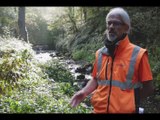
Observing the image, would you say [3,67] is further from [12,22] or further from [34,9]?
[34,9]

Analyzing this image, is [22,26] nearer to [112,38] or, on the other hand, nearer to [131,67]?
[112,38]

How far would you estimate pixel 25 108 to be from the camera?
16.1ft

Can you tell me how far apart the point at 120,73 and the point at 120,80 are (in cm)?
5

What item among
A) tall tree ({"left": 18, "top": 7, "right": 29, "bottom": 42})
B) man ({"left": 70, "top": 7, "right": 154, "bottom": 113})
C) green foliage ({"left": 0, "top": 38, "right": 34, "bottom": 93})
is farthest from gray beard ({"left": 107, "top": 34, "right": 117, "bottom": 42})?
tall tree ({"left": 18, "top": 7, "right": 29, "bottom": 42})

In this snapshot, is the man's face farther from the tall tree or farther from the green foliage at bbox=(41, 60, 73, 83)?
the tall tree

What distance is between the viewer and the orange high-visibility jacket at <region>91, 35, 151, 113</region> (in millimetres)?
2221

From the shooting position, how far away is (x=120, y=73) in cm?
226

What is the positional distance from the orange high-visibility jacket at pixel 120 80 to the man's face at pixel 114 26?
0.20ft

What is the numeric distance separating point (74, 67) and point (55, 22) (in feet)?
45.8

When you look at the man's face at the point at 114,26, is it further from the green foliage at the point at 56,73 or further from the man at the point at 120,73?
the green foliage at the point at 56,73

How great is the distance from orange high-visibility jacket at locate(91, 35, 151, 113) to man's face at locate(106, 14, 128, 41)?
0.06 m

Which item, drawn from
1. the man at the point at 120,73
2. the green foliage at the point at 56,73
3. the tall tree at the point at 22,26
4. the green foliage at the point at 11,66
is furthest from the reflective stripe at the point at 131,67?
the tall tree at the point at 22,26

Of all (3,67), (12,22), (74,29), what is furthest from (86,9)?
(3,67)

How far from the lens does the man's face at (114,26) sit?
7.50ft
